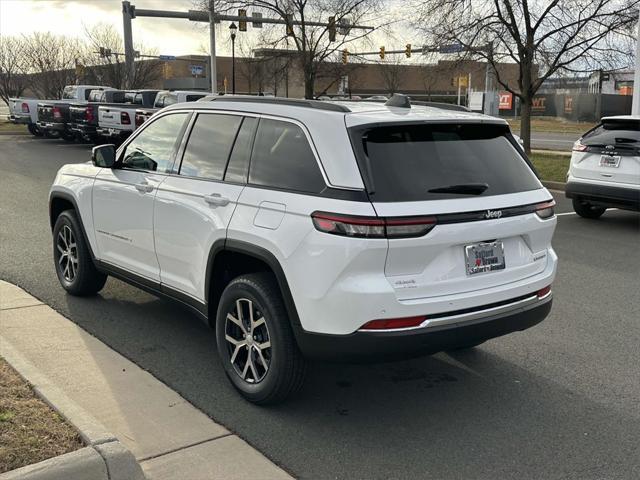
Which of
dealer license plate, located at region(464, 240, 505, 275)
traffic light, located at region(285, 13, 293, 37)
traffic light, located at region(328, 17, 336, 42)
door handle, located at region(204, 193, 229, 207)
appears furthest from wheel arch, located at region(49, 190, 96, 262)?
traffic light, located at region(328, 17, 336, 42)

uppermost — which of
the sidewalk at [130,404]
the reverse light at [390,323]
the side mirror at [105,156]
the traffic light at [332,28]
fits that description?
the traffic light at [332,28]

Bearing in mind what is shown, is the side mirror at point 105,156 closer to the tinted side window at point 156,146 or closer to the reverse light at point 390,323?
the tinted side window at point 156,146

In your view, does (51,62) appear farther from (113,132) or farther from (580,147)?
(580,147)

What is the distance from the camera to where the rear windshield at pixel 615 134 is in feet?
31.7

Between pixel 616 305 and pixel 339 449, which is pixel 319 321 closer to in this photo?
pixel 339 449

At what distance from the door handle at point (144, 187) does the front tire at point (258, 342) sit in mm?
1171

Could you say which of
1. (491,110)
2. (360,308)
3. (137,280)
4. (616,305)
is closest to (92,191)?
(137,280)

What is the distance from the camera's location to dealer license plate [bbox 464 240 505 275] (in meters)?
3.64

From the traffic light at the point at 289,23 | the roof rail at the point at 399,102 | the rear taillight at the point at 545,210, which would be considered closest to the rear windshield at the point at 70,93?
the traffic light at the point at 289,23

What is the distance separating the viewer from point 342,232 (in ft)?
11.1

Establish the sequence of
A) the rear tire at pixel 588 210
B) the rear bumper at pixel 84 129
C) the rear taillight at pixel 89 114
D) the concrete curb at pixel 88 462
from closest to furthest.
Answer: the concrete curb at pixel 88 462
the rear tire at pixel 588 210
the rear taillight at pixel 89 114
the rear bumper at pixel 84 129

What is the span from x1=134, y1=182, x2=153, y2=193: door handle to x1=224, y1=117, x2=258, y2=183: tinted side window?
2.74 feet

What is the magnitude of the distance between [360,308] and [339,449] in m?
0.78

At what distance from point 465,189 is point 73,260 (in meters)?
3.77
